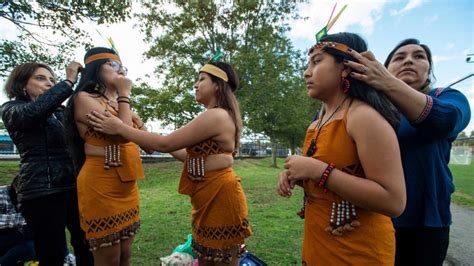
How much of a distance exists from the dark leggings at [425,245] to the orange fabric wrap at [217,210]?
1163 mm

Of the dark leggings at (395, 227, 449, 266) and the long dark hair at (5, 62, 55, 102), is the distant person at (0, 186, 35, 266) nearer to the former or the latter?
the long dark hair at (5, 62, 55, 102)

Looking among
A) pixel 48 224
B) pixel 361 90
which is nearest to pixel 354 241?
pixel 361 90

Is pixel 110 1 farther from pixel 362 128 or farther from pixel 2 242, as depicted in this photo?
pixel 362 128

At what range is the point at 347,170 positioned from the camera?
1.45 m

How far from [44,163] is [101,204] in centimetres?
88

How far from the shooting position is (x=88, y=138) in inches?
88.7

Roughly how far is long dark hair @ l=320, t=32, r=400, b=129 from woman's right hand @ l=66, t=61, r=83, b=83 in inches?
85.8

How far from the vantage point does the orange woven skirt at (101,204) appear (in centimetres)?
213

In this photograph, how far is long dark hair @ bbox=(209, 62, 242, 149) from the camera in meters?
2.47

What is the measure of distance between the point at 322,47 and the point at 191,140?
1.11 meters

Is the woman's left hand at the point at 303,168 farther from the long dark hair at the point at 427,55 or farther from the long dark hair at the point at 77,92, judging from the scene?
the long dark hair at the point at 77,92

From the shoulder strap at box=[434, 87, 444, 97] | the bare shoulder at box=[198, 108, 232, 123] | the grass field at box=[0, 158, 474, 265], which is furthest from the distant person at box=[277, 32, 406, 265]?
the grass field at box=[0, 158, 474, 265]

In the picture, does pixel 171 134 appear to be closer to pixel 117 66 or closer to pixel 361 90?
pixel 117 66

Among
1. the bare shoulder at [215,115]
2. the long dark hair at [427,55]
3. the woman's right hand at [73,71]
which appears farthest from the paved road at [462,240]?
the woman's right hand at [73,71]
